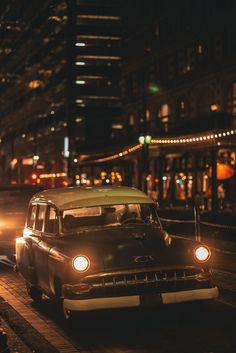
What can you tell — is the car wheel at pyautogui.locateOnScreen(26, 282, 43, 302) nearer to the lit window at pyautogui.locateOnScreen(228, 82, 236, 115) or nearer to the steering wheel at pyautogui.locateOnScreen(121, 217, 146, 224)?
the steering wheel at pyautogui.locateOnScreen(121, 217, 146, 224)

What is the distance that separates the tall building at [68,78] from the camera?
80.7 meters

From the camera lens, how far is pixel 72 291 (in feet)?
29.6

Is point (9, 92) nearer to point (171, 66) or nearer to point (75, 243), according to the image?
point (171, 66)

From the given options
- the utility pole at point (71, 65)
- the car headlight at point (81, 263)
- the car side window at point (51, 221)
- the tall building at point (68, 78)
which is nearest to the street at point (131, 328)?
the car headlight at point (81, 263)

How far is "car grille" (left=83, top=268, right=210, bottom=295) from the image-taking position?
8.98m

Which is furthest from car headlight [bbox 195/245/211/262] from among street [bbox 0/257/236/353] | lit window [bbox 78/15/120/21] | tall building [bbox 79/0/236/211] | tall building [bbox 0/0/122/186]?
lit window [bbox 78/15/120/21]

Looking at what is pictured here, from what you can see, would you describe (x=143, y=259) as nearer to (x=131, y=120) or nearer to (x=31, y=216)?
(x=31, y=216)

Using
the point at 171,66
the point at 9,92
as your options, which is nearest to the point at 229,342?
the point at 171,66

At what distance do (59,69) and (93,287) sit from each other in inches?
3060

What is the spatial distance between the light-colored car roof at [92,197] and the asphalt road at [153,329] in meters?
1.58

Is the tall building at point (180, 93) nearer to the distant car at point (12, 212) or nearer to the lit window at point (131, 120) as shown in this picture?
the lit window at point (131, 120)

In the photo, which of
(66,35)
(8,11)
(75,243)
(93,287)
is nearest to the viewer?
(93,287)

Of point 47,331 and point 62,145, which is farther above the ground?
point 62,145

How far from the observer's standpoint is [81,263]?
9.07 metres
